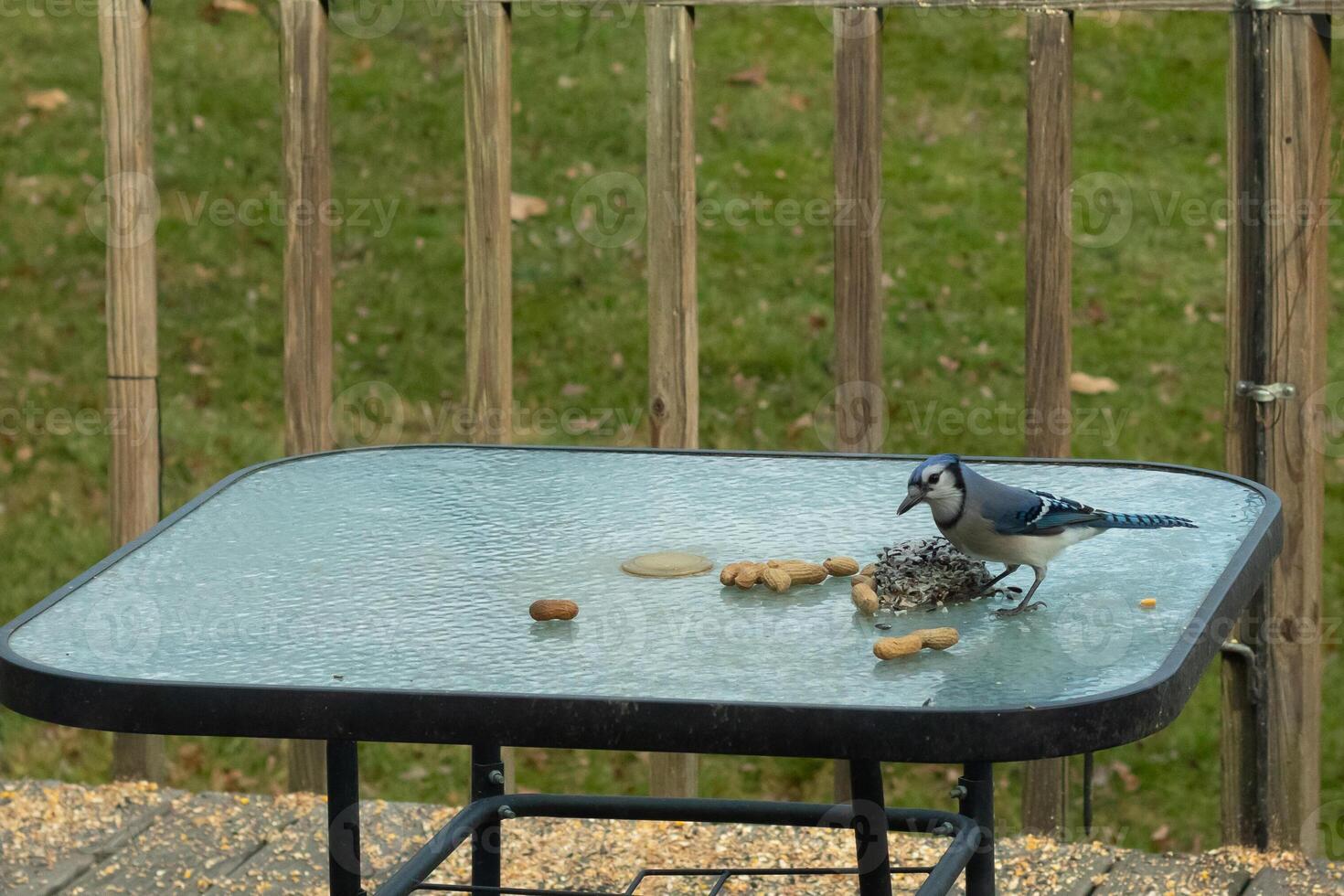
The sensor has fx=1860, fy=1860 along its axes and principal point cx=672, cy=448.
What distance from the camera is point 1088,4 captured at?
370 centimetres

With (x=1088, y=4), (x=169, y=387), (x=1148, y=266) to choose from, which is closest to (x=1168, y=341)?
(x=1148, y=266)

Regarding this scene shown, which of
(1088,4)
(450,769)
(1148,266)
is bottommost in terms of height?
(450,769)

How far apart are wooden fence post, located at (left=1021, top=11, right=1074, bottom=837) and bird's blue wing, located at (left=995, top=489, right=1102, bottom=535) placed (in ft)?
4.48

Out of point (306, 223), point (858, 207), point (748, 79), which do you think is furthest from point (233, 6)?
point (858, 207)

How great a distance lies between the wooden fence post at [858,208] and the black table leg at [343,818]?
1.38 metres

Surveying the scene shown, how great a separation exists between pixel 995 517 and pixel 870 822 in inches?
19.3

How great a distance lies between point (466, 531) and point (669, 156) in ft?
4.25

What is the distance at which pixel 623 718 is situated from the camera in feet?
6.44

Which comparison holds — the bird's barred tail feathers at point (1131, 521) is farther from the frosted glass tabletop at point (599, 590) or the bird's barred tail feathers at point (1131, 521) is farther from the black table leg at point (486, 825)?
the black table leg at point (486, 825)

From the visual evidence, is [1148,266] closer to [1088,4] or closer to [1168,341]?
[1168,341]

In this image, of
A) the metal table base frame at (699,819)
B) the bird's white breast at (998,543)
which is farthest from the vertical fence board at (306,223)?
the bird's white breast at (998,543)

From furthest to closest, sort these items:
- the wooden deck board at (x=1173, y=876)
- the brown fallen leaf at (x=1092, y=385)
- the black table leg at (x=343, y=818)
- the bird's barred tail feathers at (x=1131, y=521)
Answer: the brown fallen leaf at (x=1092, y=385) → the wooden deck board at (x=1173, y=876) → the black table leg at (x=343, y=818) → the bird's barred tail feathers at (x=1131, y=521)

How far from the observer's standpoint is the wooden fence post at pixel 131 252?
160 inches

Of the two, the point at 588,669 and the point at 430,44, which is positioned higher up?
the point at 430,44
